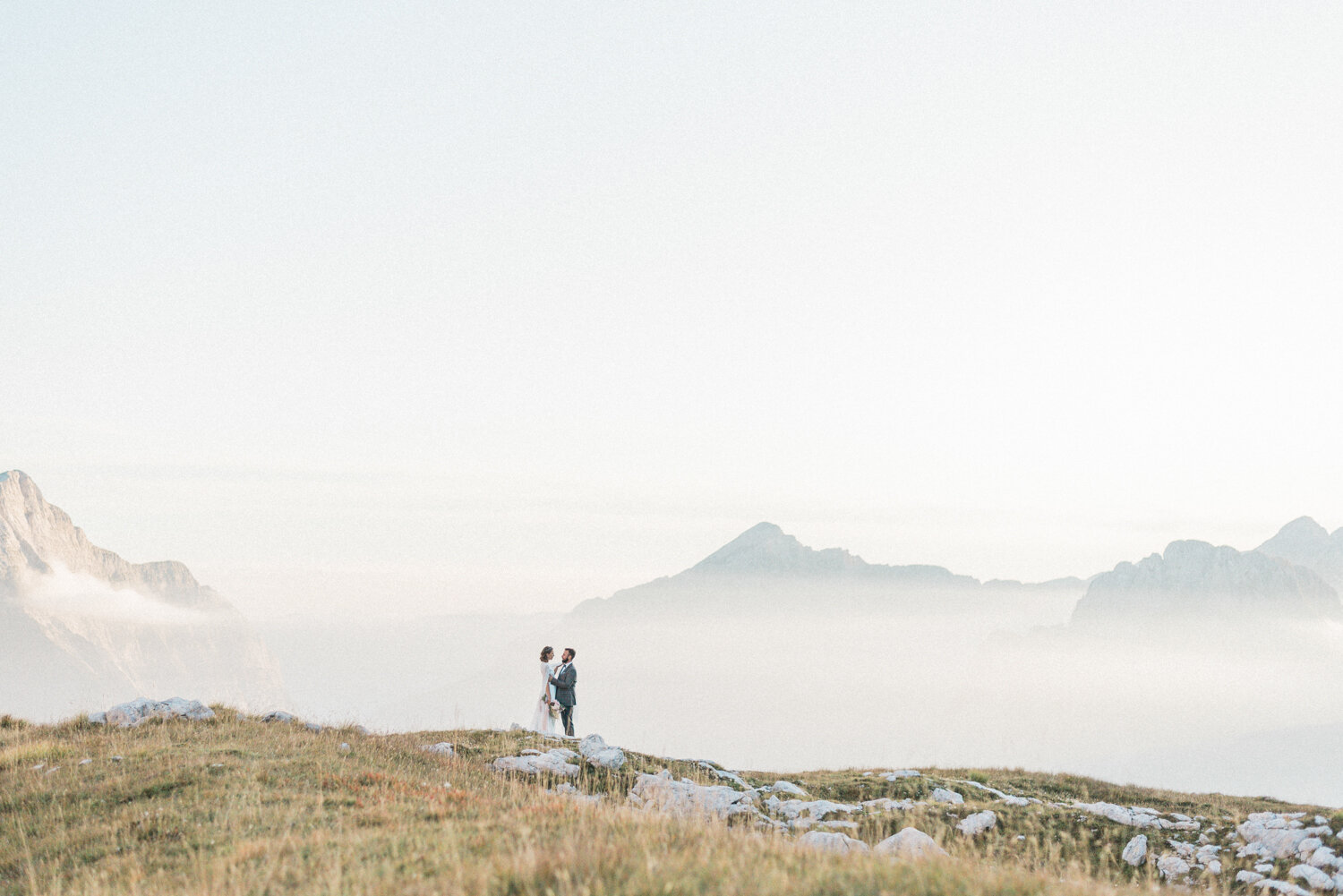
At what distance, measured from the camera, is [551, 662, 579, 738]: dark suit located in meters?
30.6

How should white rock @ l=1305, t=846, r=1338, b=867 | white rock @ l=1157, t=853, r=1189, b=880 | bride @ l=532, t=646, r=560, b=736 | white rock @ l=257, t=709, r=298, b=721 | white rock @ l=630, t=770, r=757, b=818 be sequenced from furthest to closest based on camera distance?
bride @ l=532, t=646, r=560, b=736 < white rock @ l=257, t=709, r=298, b=721 < white rock @ l=630, t=770, r=757, b=818 < white rock @ l=1157, t=853, r=1189, b=880 < white rock @ l=1305, t=846, r=1338, b=867

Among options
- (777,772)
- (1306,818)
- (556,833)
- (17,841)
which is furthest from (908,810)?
(17,841)

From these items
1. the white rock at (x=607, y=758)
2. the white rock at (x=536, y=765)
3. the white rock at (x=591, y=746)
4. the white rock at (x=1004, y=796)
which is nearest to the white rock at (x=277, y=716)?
the white rock at (x=536, y=765)

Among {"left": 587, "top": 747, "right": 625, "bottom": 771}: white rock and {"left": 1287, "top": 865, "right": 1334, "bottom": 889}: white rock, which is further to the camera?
{"left": 587, "top": 747, "right": 625, "bottom": 771}: white rock

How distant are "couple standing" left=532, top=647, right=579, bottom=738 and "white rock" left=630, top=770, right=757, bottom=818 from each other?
9.74m

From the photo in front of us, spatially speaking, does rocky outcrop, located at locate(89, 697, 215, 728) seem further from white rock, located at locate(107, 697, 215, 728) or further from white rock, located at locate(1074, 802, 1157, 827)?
white rock, located at locate(1074, 802, 1157, 827)

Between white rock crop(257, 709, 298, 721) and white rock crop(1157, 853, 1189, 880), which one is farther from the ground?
white rock crop(257, 709, 298, 721)

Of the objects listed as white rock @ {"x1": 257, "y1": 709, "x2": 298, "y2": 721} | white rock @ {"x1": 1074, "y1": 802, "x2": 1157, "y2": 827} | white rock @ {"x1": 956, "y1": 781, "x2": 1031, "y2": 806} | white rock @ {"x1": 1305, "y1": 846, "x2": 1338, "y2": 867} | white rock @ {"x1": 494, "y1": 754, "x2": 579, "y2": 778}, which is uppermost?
white rock @ {"x1": 1305, "y1": 846, "x2": 1338, "y2": 867}

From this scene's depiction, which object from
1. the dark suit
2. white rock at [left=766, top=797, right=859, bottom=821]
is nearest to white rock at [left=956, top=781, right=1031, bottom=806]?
white rock at [left=766, top=797, right=859, bottom=821]

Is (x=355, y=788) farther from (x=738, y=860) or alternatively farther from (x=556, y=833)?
(x=738, y=860)

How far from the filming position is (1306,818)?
18641 millimetres

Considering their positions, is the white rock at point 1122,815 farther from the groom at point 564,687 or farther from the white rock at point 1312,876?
the groom at point 564,687

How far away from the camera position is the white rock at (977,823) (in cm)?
1866

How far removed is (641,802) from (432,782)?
433 centimetres
